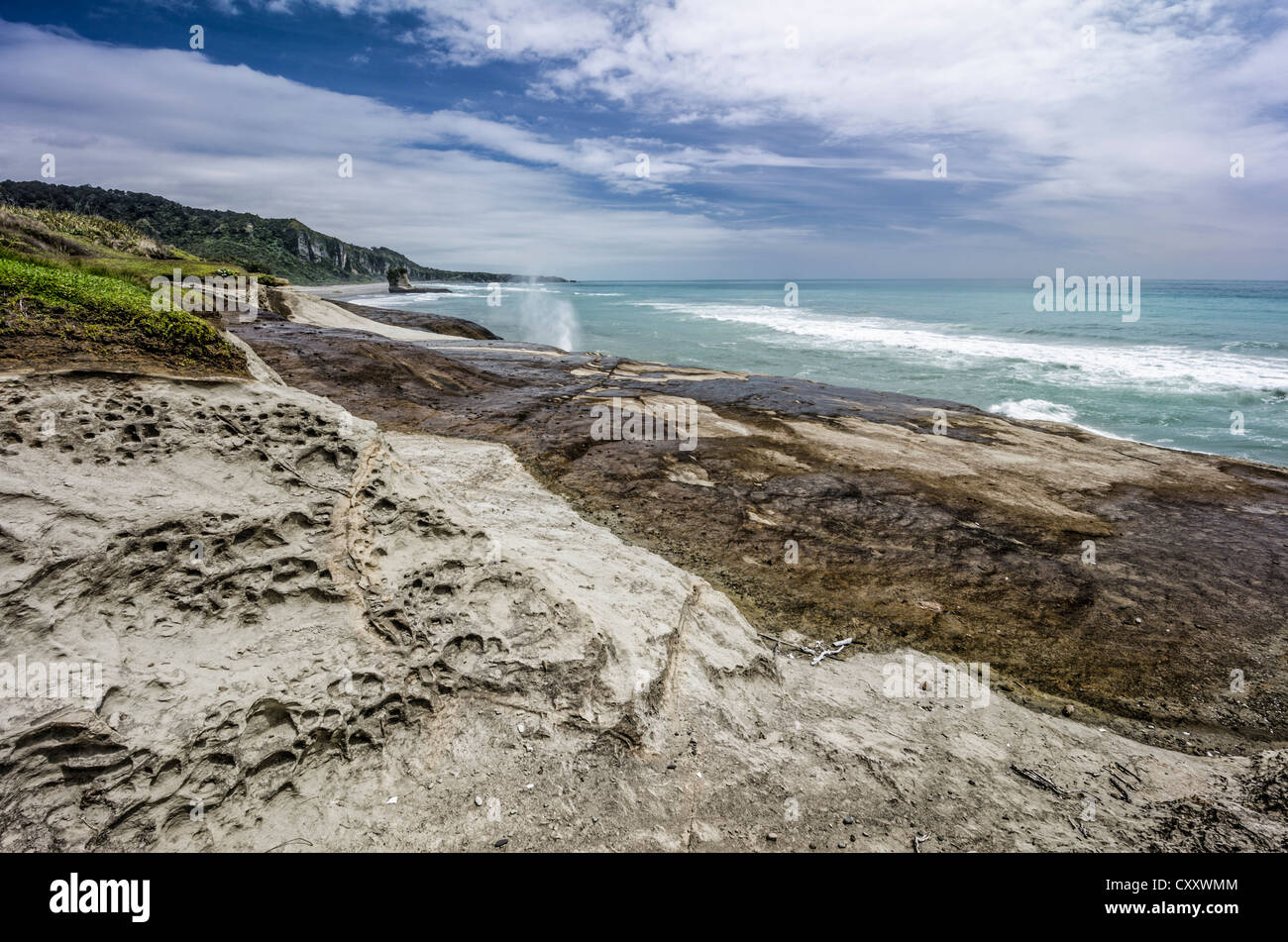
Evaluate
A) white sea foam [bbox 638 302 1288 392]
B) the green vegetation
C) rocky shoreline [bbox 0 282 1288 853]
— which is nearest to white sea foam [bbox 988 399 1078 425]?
white sea foam [bbox 638 302 1288 392]

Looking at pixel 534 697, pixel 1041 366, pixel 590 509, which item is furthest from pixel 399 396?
pixel 1041 366

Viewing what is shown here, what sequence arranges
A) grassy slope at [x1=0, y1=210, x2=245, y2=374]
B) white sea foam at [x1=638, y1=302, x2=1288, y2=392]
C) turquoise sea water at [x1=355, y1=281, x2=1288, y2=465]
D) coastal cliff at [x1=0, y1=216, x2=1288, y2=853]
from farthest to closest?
white sea foam at [x1=638, y1=302, x2=1288, y2=392] < turquoise sea water at [x1=355, y1=281, x2=1288, y2=465] < grassy slope at [x1=0, y1=210, x2=245, y2=374] < coastal cliff at [x1=0, y1=216, x2=1288, y2=853]

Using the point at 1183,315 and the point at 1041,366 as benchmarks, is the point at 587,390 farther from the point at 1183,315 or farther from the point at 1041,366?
the point at 1183,315

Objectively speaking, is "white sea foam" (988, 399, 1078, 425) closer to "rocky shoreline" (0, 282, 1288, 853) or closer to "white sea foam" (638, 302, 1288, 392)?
"white sea foam" (638, 302, 1288, 392)

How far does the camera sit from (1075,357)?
99.6 ft

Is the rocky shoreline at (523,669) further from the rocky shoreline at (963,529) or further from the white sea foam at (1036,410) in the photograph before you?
the white sea foam at (1036,410)

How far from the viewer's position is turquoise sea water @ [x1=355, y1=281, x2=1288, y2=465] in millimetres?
19328

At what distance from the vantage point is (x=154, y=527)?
3.29m

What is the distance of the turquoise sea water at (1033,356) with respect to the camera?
19.3 meters

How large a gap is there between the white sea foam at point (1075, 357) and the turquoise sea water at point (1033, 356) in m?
0.09

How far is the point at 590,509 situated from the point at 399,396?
656 cm

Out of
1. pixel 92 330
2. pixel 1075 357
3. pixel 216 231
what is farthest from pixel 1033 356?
pixel 216 231

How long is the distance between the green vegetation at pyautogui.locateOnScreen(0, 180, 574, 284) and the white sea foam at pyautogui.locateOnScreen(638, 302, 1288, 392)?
6015 cm

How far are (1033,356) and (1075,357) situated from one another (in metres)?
1.79
